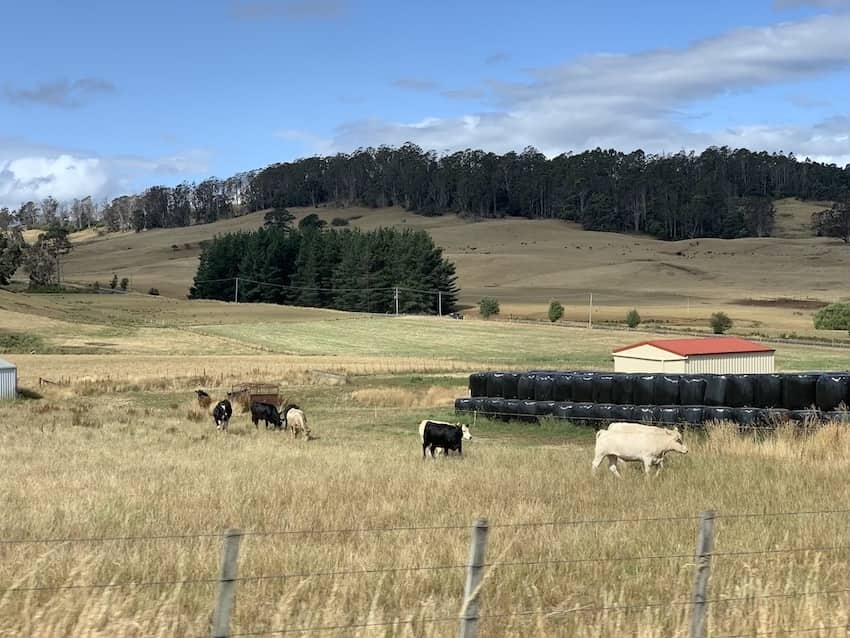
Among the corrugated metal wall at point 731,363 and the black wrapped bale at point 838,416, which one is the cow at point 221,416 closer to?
the black wrapped bale at point 838,416

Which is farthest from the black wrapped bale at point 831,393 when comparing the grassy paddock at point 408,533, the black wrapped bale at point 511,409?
the black wrapped bale at point 511,409

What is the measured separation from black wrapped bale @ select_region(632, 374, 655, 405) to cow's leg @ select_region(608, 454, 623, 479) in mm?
8952

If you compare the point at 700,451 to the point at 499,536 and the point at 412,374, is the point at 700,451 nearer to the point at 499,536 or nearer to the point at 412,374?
the point at 499,536

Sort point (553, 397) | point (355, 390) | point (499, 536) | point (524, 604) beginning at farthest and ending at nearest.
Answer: point (355, 390)
point (553, 397)
point (499, 536)
point (524, 604)

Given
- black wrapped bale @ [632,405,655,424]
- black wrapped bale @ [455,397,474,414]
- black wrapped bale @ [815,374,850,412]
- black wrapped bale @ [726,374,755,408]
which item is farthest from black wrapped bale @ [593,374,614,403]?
black wrapped bale @ [815,374,850,412]

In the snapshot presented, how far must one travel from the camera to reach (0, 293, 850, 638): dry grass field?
8.11 meters

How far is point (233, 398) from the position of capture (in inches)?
1510

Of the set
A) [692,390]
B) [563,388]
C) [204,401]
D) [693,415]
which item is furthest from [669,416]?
[204,401]

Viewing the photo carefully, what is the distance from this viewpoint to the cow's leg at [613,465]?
18.1 m

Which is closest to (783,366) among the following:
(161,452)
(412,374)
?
(412,374)

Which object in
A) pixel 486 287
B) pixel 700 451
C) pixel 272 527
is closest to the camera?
pixel 272 527

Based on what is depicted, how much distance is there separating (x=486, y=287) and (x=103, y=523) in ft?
470

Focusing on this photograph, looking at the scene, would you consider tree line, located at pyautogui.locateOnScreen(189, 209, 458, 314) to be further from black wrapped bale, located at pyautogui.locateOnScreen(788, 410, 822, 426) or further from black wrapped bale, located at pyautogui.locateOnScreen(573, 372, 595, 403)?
black wrapped bale, located at pyautogui.locateOnScreen(788, 410, 822, 426)

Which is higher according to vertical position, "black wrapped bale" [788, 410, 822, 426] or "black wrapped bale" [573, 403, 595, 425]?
"black wrapped bale" [788, 410, 822, 426]
